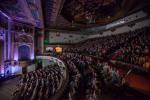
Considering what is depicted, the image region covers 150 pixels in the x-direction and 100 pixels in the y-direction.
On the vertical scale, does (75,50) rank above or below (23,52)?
above

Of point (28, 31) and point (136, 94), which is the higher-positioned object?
point (28, 31)

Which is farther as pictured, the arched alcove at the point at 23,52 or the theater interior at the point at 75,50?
the arched alcove at the point at 23,52

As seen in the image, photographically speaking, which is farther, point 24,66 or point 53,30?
point 53,30

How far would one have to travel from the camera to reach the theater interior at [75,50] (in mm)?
4830

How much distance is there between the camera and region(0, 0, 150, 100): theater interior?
15.8ft

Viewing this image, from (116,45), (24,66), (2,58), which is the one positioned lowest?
(24,66)

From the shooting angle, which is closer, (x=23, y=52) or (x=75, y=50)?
(x=75, y=50)

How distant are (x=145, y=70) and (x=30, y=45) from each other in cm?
1660

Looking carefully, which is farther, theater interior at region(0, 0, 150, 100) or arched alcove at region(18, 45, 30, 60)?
arched alcove at region(18, 45, 30, 60)

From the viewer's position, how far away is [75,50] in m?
17.5

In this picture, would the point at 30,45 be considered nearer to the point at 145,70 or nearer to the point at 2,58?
the point at 2,58

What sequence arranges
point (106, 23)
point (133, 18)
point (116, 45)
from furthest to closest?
point (106, 23) < point (133, 18) < point (116, 45)

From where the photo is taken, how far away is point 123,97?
4.04 meters

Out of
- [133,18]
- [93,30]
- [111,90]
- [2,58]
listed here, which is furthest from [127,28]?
[2,58]
